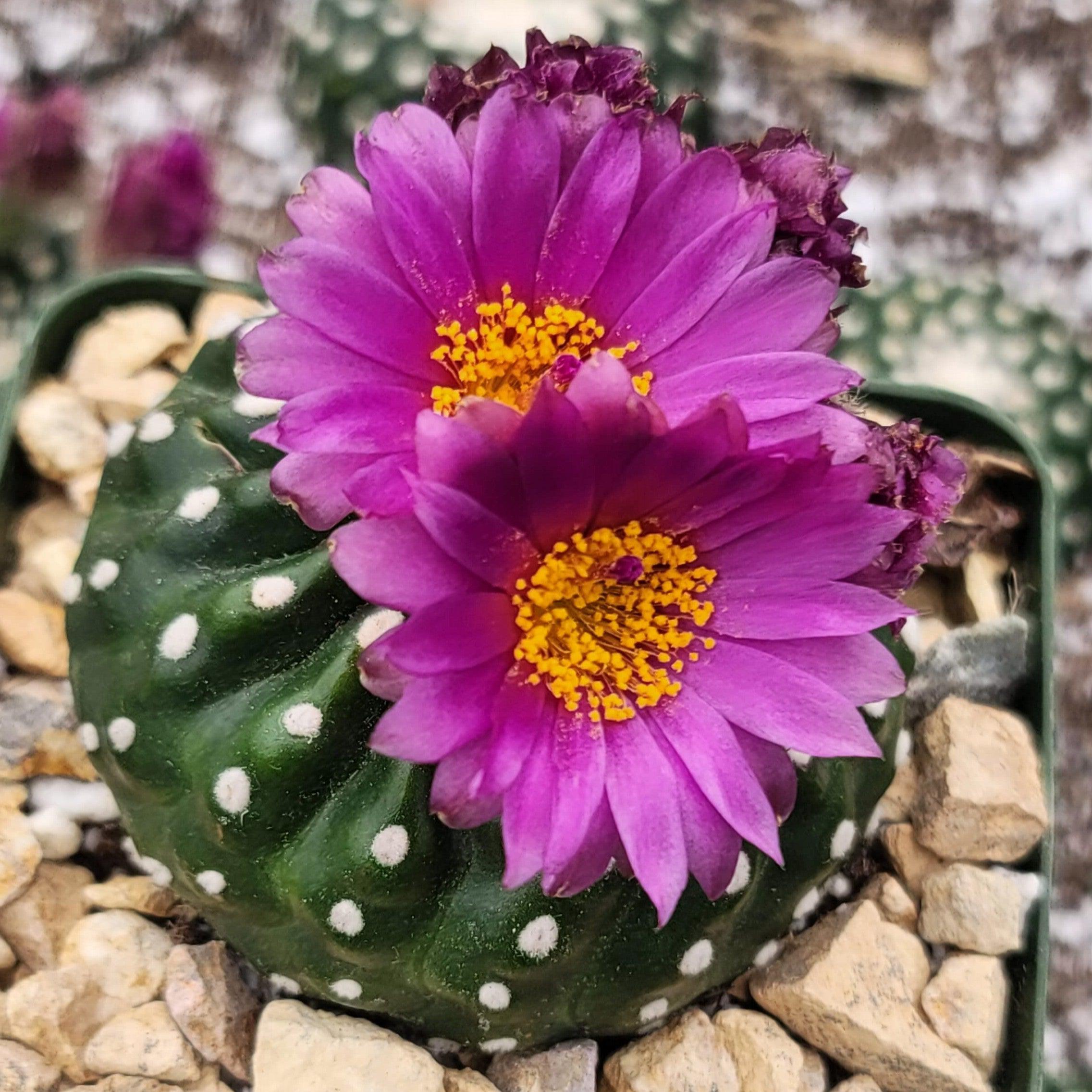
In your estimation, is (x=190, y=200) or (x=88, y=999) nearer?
(x=88, y=999)

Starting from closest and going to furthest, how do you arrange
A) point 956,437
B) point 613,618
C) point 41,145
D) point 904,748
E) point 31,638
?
point 613,618 < point 904,748 < point 31,638 < point 956,437 < point 41,145

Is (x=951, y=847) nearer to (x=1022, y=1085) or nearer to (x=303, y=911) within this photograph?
(x=1022, y=1085)

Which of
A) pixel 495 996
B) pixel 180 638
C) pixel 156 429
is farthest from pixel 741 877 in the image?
pixel 156 429

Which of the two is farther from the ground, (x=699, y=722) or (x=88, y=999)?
(x=699, y=722)

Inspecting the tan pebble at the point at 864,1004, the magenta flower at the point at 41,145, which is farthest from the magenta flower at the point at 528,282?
the magenta flower at the point at 41,145

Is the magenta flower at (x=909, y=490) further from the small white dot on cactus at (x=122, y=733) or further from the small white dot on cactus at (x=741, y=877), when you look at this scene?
the small white dot on cactus at (x=122, y=733)

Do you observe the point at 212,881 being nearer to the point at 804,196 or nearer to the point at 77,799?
the point at 77,799

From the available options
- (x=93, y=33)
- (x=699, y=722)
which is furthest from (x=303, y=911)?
(x=93, y=33)
